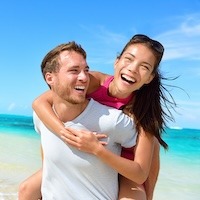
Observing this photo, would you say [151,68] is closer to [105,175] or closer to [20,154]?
[105,175]

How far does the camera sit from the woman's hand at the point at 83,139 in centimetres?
271

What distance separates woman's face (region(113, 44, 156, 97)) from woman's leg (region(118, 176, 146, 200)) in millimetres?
552

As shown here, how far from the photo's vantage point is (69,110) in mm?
2869

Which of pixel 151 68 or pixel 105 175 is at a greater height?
pixel 151 68

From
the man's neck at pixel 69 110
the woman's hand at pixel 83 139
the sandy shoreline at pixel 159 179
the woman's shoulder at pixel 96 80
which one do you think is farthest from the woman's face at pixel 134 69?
the sandy shoreline at pixel 159 179

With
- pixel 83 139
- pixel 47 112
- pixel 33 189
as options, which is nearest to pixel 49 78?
pixel 47 112

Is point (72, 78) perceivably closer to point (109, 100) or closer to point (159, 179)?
point (109, 100)

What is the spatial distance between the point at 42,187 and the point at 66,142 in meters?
0.43

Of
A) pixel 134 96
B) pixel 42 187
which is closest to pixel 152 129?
pixel 134 96

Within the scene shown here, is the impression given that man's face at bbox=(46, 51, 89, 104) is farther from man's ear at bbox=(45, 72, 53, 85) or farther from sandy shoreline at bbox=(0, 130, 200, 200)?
sandy shoreline at bbox=(0, 130, 200, 200)

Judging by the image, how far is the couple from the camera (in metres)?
2.75

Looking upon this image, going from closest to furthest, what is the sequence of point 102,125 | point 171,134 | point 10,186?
point 102,125, point 10,186, point 171,134

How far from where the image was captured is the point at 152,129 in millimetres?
2871

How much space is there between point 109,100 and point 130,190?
0.57m
